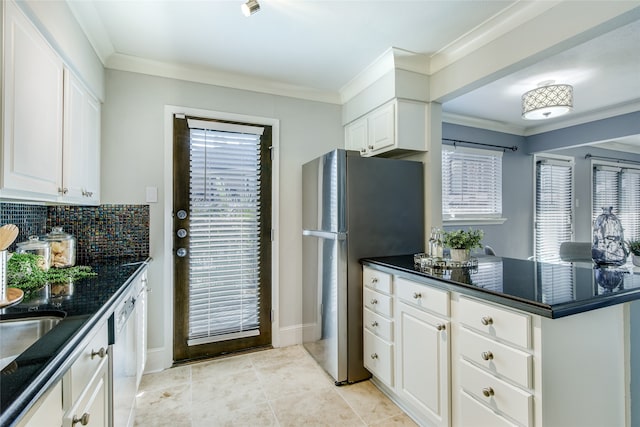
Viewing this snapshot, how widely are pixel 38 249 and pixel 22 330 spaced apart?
799mm

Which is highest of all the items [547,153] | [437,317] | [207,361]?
[547,153]

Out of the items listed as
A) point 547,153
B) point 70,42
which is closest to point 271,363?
point 70,42

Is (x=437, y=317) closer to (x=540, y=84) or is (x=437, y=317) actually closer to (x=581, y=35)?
(x=581, y=35)

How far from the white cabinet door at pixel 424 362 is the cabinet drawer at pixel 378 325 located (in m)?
0.08

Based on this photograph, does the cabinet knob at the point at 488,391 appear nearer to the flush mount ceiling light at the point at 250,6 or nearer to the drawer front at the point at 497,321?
the drawer front at the point at 497,321

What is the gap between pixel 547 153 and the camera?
14.9ft

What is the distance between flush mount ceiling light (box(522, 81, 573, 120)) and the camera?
272 centimetres

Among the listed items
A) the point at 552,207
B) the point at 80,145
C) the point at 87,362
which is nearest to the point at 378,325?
the point at 87,362

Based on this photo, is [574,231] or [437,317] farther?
[574,231]

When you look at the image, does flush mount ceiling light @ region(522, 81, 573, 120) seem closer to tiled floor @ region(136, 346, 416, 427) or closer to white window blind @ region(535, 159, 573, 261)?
white window blind @ region(535, 159, 573, 261)

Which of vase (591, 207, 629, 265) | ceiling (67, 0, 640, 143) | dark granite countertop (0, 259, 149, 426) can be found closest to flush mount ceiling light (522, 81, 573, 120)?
ceiling (67, 0, 640, 143)

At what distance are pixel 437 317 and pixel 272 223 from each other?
5.52 ft

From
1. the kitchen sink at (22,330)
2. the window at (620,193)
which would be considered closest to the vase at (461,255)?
the kitchen sink at (22,330)

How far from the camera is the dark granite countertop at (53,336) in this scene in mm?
623
